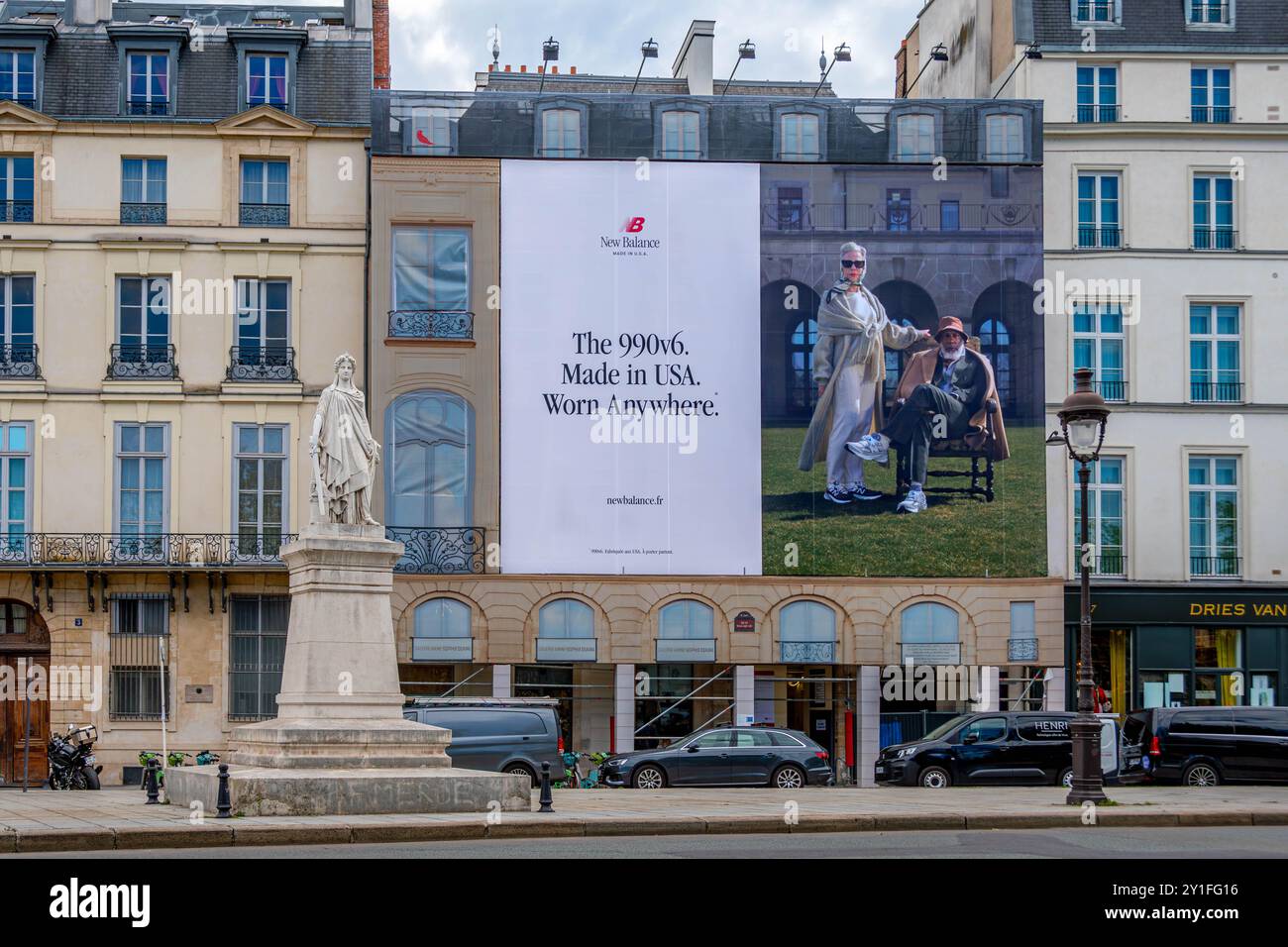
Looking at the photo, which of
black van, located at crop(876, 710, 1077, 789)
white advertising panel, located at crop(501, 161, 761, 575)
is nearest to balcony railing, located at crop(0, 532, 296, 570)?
white advertising panel, located at crop(501, 161, 761, 575)

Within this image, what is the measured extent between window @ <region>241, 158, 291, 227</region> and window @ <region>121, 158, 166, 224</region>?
5.52ft

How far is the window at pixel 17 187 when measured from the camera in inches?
1554

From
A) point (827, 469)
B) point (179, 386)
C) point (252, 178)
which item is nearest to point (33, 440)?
point (179, 386)

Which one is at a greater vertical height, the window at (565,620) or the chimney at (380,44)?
the chimney at (380,44)

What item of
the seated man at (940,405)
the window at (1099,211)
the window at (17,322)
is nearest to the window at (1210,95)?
the window at (1099,211)

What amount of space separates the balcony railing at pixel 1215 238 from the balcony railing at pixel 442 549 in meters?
16.7

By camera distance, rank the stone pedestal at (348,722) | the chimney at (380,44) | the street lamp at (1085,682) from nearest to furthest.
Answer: the stone pedestal at (348,722)
the street lamp at (1085,682)
the chimney at (380,44)

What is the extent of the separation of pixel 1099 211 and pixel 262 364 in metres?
18.3

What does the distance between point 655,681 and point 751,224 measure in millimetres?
9813

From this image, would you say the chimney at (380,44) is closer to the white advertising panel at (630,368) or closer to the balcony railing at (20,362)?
the white advertising panel at (630,368)

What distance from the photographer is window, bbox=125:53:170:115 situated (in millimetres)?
40188

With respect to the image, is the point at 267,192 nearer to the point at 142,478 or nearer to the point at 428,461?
the point at 142,478

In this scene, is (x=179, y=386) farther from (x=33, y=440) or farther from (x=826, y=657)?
(x=826, y=657)

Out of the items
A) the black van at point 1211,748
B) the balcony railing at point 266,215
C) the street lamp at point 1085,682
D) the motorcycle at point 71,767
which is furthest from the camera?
the balcony railing at point 266,215
